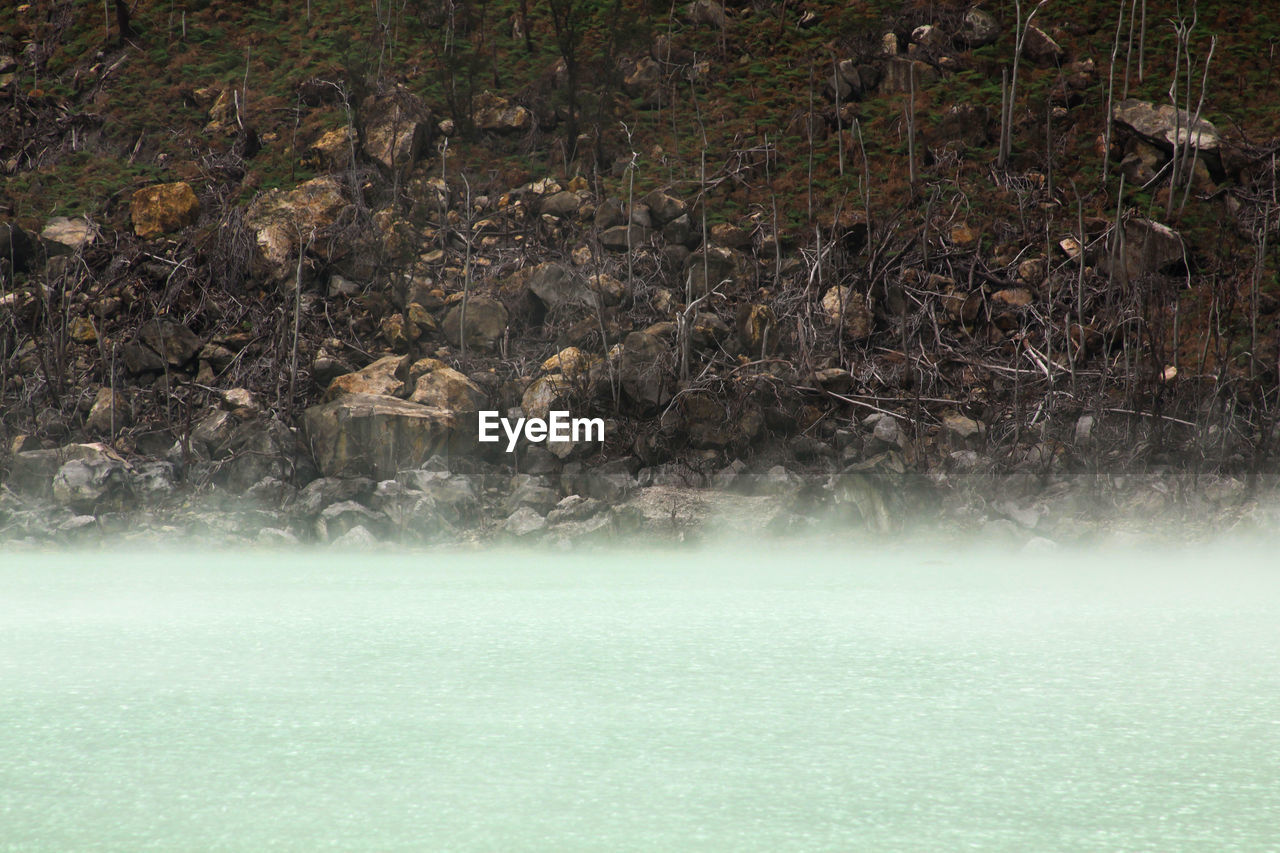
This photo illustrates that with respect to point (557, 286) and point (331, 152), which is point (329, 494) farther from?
point (331, 152)

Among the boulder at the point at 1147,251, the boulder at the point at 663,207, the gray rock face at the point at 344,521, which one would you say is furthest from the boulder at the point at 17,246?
the boulder at the point at 1147,251

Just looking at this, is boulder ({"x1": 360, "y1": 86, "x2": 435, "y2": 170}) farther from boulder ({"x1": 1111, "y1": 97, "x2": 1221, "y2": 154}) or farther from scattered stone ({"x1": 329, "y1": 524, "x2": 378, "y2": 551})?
boulder ({"x1": 1111, "y1": 97, "x2": 1221, "y2": 154})

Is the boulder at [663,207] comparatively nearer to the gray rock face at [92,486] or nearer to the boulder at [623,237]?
the boulder at [623,237]

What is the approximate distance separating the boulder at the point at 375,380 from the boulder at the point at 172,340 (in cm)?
161

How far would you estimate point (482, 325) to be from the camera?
457 inches

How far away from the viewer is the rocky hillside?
10180mm

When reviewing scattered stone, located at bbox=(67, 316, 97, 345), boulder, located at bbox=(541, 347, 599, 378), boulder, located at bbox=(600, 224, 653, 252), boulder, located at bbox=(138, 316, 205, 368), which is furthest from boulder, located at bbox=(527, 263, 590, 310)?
scattered stone, located at bbox=(67, 316, 97, 345)

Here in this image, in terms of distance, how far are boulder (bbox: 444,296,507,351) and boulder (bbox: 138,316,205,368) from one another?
2.57 metres

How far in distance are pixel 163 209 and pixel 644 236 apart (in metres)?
5.63

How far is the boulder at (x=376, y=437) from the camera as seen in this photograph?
9617mm

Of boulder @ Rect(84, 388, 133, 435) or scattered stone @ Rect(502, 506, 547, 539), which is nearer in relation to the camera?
scattered stone @ Rect(502, 506, 547, 539)

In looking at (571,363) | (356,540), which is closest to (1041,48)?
(571,363)

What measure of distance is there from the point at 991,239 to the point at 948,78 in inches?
117

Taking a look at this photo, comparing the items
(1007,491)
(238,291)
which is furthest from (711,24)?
(1007,491)
